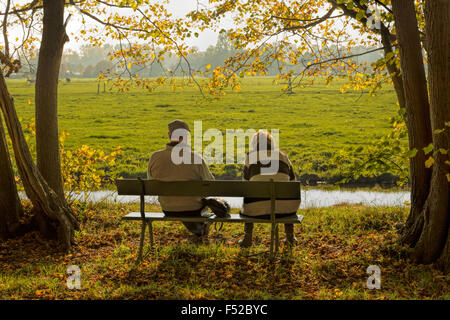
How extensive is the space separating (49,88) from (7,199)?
1840 millimetres

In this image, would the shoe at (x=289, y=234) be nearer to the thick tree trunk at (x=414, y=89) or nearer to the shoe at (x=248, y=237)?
the shoe at (x=248, y=237)

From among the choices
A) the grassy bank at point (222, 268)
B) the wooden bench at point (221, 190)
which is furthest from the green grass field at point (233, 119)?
the wooden bench at point (221, 190)

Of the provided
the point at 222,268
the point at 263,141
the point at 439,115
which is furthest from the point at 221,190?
the point at 439,115

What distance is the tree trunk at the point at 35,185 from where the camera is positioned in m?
6.43

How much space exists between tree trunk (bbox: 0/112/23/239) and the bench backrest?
2.10 m

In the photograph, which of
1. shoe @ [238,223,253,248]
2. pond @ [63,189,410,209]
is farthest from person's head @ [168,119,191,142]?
pond @ [63,189,410,209]

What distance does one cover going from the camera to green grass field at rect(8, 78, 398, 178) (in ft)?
67.3

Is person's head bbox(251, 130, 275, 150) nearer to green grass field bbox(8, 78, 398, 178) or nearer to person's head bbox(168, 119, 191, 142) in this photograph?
person's head bbox(168, 119, 191, 142)

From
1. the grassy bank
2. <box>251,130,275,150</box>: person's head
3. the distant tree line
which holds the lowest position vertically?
the grassy bank

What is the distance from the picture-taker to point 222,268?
17.3 feet

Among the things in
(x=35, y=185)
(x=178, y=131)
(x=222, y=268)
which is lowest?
(x=222, y=268)

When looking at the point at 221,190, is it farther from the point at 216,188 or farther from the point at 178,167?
the point at 178,167

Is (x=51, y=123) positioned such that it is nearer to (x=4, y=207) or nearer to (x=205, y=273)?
(x=4, y=207)

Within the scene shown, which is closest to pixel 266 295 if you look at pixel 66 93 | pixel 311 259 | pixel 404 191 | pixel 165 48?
pixel 311 259
